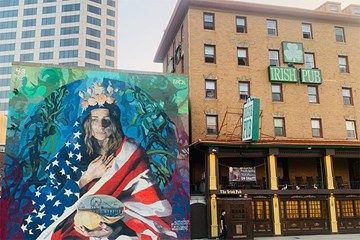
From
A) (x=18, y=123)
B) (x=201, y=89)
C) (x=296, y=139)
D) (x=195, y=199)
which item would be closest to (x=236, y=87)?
(x=201, y=89)

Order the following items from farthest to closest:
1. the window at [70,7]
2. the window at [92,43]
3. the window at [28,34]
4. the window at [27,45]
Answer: the window at [28,34]
the window at [27,45]
the window at [70,7]
the window at [92,43]

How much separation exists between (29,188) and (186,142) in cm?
1047

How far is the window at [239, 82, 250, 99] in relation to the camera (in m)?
31.2

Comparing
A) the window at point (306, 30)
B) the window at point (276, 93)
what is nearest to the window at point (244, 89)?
the window at point (276, 93)

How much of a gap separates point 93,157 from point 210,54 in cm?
1344

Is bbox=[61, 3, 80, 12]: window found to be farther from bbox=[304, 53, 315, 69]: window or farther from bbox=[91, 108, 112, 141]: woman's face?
bbox=[91, 108, 112, 141]: woman's face

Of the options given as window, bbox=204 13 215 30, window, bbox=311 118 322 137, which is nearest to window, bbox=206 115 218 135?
→ window, bbox=204 13 215 30

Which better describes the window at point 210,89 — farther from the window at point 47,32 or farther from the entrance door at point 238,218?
the window at point 47,32

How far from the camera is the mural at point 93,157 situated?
22.9 m

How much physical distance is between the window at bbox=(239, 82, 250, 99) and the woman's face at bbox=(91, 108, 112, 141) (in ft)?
39.3

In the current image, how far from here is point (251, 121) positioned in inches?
1045

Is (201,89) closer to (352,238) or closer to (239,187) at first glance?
(239,187)

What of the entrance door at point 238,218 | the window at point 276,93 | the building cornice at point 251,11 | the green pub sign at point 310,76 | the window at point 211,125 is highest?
the building cornice at point 251,11

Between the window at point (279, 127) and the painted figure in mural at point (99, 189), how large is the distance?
1177 centimetres
